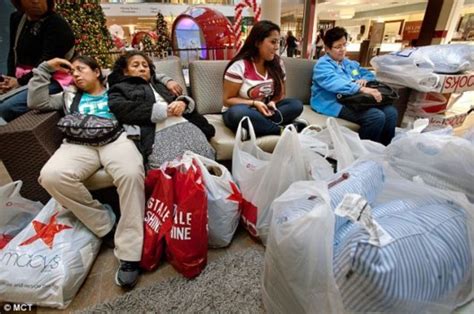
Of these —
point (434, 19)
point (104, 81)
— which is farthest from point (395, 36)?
point (104, 81)

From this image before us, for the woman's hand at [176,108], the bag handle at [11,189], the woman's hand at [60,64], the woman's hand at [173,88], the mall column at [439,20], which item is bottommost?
the bag handle at [11,189]

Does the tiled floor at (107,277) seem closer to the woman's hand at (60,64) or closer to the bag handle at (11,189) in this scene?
the bag handle at (11,189)

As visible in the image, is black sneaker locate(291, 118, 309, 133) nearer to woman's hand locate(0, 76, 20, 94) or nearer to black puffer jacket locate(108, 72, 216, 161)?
black puffer jacket locate(108, 72, 216, 161)

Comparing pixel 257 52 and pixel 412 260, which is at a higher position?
pixel 257 52

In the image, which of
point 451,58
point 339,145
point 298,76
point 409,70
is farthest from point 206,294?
point 451,58

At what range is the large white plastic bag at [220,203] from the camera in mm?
1138

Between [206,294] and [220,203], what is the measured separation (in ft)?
1.23

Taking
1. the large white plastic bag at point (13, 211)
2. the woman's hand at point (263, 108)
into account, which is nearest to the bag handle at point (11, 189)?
the large white plastic bag at point (13, 211)

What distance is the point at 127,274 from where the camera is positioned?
3.41 ft

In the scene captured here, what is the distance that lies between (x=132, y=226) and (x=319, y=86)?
64.0 inches

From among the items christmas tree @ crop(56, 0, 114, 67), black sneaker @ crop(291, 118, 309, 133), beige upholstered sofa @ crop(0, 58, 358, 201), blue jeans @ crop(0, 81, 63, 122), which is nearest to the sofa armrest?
beige upholstered sofa @ crop(0, 58, 358, 201)

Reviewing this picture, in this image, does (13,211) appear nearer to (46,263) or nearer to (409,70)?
(46,263)

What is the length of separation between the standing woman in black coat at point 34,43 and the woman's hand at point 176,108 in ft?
1.98

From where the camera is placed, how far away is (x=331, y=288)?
553 mm
